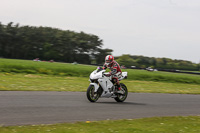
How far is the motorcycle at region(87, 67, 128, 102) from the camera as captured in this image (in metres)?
11.8

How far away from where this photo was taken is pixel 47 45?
3809 inches

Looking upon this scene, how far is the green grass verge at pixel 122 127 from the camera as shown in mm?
6668

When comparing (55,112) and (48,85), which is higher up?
(48,85)

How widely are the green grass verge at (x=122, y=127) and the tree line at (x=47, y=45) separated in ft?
260

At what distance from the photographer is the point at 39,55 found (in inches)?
3580

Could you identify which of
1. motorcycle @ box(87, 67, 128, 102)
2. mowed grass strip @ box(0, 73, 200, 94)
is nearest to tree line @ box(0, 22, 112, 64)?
mowed grass strip @ box(0, 73, 200, 94)

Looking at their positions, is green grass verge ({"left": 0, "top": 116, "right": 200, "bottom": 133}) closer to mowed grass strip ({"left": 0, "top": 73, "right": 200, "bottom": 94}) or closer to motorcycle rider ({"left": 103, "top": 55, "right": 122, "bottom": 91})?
motorcycle rider ({"left": 103, "top": 55, "right": 122, "bottom": 91})

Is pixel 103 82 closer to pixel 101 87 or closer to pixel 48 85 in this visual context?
pixel 101 87

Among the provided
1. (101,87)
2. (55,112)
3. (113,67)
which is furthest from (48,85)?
(55,112)

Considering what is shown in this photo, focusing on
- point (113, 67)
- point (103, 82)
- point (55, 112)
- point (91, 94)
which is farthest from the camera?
point (113, 67)

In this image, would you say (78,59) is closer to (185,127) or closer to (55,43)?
(55,43)

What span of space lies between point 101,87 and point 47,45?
3407 inches

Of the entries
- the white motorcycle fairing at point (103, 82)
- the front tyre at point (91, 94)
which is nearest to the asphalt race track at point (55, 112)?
the front tyre at point (91, 94)

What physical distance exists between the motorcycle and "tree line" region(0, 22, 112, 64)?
75.1 m
